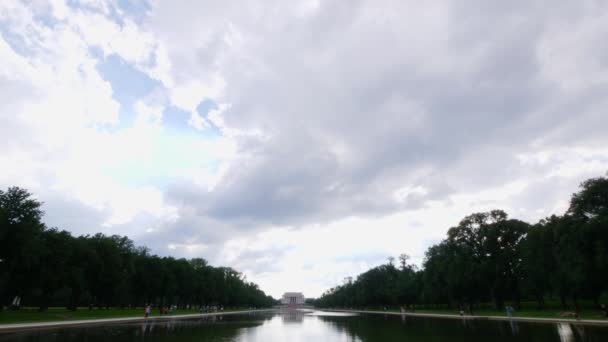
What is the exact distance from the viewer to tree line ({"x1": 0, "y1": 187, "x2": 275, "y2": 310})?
4203 cm

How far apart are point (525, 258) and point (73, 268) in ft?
230

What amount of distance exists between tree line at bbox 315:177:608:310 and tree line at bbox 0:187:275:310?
56079 millimetres

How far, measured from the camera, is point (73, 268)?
59.2 metres

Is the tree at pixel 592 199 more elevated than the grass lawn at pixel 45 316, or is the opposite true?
the tree at pixel 592 199

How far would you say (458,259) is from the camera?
6838 centimetres

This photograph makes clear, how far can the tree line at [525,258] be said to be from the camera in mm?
41531

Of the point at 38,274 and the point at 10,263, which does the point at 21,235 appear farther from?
the point at 38,274

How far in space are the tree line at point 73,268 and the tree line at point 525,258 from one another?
184 ft

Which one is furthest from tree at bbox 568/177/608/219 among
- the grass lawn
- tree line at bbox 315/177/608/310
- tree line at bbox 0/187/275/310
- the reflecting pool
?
tree line at bbox 0/187/275/310

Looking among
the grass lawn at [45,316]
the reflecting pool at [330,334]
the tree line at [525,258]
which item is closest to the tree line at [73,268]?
the grass lawn at [45,316]

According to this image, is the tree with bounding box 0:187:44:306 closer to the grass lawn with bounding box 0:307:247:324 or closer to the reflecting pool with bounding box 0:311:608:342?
the grass lawn with bounding box 0:307:247:324

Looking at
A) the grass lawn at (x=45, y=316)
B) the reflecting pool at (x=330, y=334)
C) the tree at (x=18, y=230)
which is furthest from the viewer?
the tree at (x=18, y=230)

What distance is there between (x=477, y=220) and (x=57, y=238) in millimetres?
69791

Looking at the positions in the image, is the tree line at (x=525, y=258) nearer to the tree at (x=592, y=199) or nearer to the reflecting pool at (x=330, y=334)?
the tree at (x=592, y=199)
